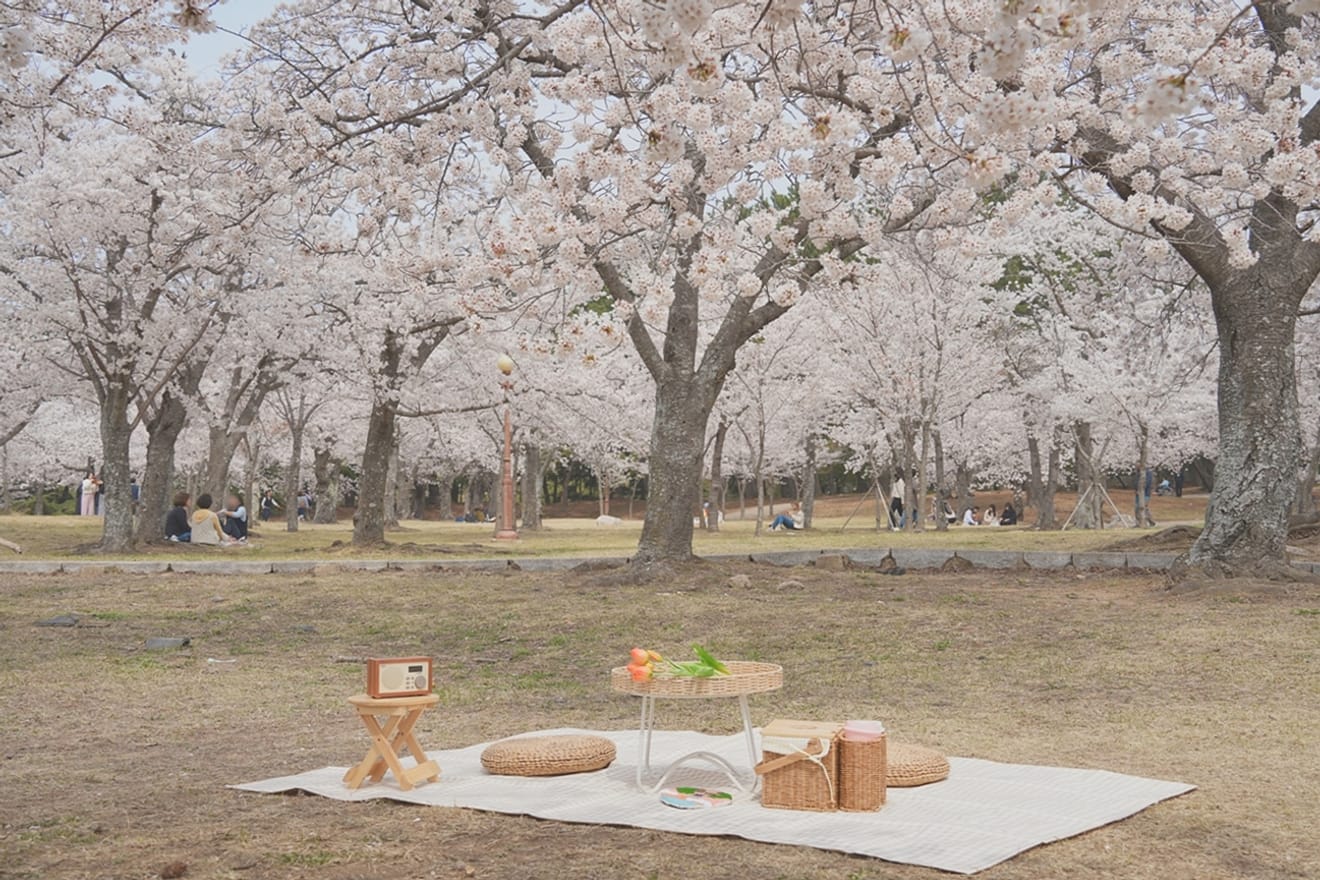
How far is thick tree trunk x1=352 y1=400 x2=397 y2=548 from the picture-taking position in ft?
66.1

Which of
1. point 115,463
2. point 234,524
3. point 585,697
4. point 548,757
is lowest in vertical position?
point 585,697

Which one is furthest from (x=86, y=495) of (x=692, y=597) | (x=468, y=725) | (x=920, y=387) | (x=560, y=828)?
(x=560, y=828)

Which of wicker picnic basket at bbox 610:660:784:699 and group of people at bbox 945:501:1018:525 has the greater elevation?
group of people at bbox 945:501:1018:525

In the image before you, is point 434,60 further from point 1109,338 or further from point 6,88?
point 1109,338

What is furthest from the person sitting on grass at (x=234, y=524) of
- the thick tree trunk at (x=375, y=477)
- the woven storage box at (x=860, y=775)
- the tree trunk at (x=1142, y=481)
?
the woven storage box at (x=860, y=775)

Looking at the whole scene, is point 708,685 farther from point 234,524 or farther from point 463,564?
point 234,524

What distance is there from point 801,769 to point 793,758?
80mm

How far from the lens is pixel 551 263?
32.5 feet

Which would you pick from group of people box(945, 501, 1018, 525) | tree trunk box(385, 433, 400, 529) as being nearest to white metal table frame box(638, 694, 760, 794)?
tree trunk box(385, 433, 400, 529)

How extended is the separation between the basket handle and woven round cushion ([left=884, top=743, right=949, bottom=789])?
1.36 ft

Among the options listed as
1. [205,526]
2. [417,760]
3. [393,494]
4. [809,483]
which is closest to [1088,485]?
[809,483]

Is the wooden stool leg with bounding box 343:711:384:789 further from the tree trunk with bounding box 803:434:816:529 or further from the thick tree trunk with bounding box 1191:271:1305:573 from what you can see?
the tree trunk with bounding box 803:434:816:529

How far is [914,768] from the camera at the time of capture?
Answer: 545 centimetres

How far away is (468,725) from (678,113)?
12.9 feet
